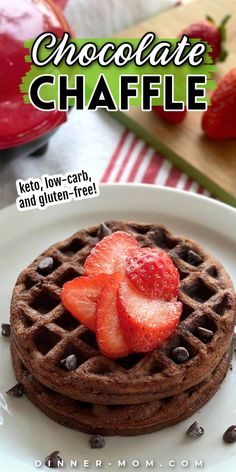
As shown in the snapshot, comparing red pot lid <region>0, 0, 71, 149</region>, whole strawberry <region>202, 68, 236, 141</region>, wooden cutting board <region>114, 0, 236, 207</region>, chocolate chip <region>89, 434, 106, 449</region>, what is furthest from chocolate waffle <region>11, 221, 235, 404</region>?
whole strawberry <region>202, 68, 236, 141</region>

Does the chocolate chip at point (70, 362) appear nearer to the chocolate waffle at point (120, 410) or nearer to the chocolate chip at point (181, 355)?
the chocolate waffle at point (120, 410)

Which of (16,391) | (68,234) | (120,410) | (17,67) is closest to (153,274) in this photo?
(120,410)

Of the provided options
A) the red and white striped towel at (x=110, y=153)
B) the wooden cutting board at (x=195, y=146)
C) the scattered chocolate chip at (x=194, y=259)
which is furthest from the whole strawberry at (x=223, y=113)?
the scattered chocolate chip at (x=194, y=259)

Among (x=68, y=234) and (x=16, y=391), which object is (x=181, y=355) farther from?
(x=68, y=234)

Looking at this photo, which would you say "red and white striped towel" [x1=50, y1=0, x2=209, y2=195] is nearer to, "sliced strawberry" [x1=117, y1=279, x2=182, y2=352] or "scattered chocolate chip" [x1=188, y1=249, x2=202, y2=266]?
"scattered chocolate chip" [x1=188, y1=249, x2=202, y2=266]

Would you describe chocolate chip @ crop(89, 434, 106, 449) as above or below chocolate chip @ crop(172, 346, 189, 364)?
below

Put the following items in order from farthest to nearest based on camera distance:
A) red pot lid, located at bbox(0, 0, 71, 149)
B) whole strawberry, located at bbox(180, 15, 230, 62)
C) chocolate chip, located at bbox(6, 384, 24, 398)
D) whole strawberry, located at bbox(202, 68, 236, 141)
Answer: whole strawberry, located at bbox(180, 15, 230, 62) → whole strawberry, located at bbox(202, 68, 236, 141) → red pot lid, located at bbox(0, 0, 71, 149) → chocolate chip, located at bbox(6, 384, 24, 398)

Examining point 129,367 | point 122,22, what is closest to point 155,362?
point 129,367
